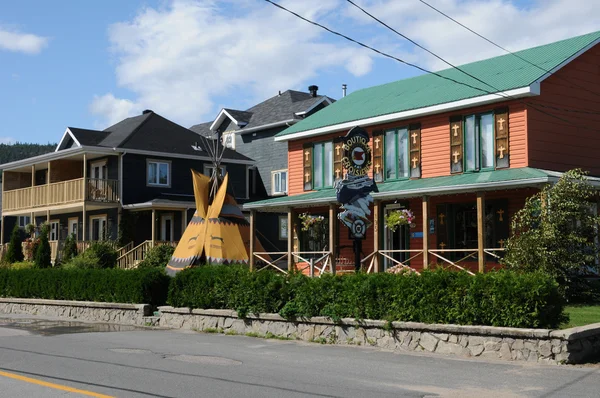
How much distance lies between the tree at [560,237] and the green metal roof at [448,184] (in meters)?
0.88

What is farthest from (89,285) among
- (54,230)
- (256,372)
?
(54,230)

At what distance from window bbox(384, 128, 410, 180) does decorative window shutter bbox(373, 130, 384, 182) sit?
0.20m

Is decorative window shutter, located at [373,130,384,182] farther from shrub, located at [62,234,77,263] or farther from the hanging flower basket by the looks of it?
shrub, located at [62,234,77,263]

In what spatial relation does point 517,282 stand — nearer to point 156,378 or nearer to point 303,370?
point 303,370

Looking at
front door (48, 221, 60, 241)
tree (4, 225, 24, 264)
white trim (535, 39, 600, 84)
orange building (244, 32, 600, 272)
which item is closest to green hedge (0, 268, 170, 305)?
orange building (244, 32, 600, 272)

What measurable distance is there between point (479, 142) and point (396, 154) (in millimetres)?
3468

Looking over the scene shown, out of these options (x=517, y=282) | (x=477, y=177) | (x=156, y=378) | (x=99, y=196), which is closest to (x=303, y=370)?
(x=156, y=378)

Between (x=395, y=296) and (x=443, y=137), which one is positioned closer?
(x=395, y=296)

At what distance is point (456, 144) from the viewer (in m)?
23.8

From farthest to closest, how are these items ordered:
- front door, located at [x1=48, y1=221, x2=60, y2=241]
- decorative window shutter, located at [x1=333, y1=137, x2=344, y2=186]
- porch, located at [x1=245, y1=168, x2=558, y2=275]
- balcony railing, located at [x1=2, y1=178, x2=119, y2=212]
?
front door, located at [x1=48, y1=221, x2=60, y2=241]
balcony railing, located at [x1=2, y1=178, x2=119, y2=212]
decorative window shutter, located at [x1=333, y1=137, x2=344, y2=186]
porch, located at [x1=245, y1=168, x2=558, y2=275]

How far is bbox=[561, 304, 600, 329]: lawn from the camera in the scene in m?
14.0

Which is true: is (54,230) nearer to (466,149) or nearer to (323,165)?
(323,165)

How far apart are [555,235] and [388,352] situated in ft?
19.4

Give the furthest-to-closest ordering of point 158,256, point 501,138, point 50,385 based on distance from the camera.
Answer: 1. point 158,256
2. point 501,138
3. point 50,385
